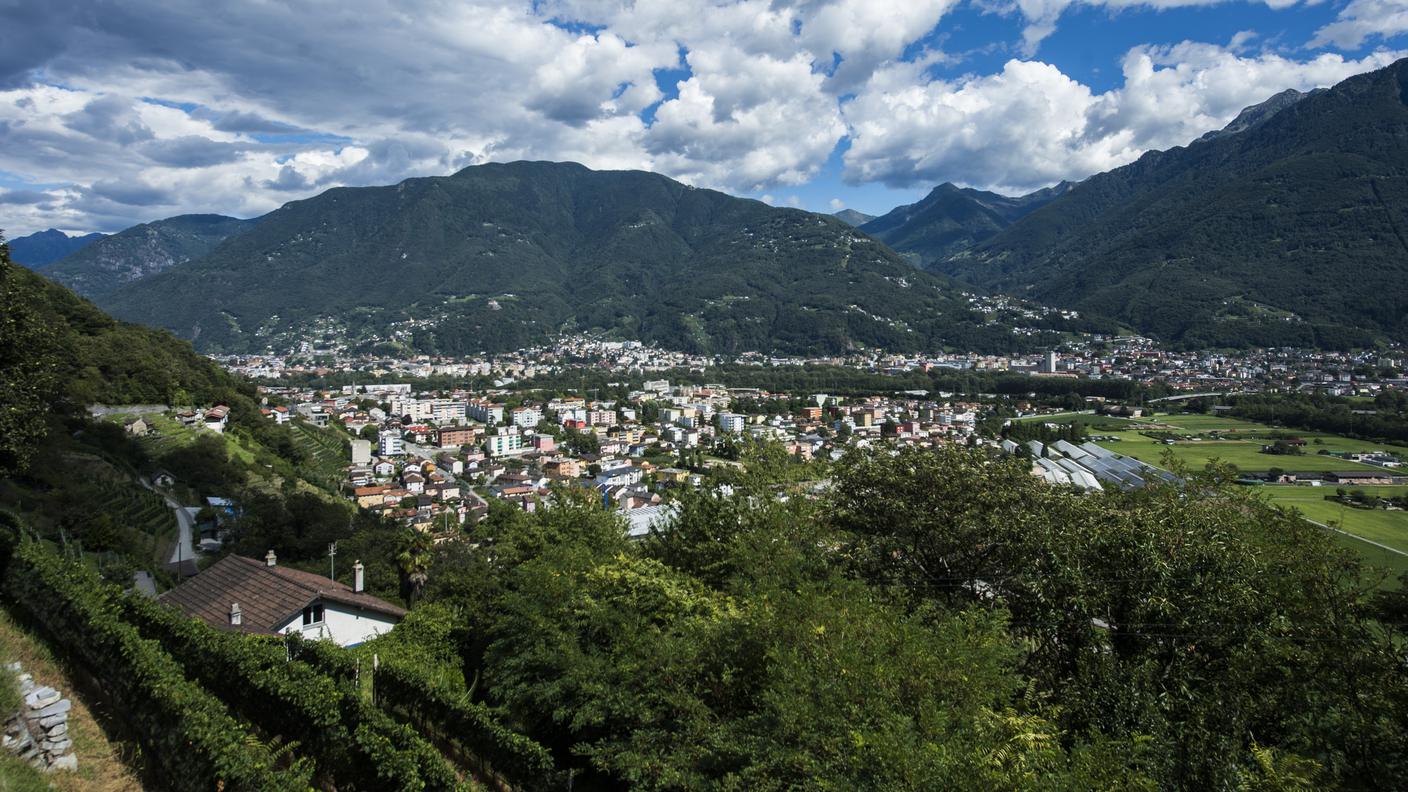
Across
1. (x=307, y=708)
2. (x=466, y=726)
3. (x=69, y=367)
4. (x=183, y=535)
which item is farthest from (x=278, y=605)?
(x=69, y=367)

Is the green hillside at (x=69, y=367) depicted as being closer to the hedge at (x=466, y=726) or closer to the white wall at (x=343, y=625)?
the white wall at (x=343, y=625)

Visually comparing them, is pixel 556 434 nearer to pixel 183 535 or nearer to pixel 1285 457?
pixel 183 535

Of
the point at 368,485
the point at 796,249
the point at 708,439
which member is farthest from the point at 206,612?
the point at 796,249

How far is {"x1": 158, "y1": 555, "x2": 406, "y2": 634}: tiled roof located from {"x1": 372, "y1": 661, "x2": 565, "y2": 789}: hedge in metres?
3.97

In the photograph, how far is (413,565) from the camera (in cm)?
1335

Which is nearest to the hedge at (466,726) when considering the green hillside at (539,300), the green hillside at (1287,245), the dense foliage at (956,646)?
the dense foliage at (956,646)

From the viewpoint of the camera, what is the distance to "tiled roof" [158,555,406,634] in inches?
454

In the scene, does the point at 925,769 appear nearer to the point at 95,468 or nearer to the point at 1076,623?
the point at 1076,623

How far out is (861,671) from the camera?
214 inches

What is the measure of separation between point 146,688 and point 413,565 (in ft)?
23.3

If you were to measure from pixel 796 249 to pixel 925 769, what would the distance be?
196 meters

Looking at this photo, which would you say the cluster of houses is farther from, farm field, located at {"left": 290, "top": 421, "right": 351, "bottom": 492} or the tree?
the tree

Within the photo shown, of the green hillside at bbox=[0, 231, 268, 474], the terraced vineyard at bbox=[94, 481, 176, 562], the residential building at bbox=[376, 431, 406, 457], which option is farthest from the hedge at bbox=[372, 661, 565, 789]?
the residential building at bbox=[376, 431, 406, 457]

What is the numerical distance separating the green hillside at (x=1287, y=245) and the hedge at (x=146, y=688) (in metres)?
138
